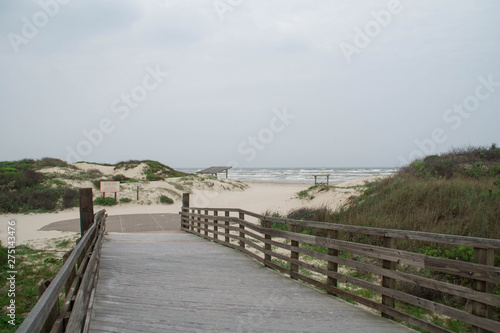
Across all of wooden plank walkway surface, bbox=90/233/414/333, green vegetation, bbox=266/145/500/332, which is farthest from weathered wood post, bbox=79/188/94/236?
green vegetation, bbox=266/145/500/332

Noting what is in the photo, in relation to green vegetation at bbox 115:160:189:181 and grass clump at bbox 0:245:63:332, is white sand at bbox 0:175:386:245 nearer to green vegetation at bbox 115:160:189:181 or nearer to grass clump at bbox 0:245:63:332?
grass clump at bbox 0:245:63:332

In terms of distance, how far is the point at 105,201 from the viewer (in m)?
21.8

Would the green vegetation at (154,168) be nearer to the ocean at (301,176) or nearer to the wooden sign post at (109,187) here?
the wooden sign post at (109,187)

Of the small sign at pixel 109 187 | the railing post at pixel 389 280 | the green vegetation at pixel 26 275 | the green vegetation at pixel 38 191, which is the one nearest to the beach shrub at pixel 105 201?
the green vegetation at pixel 38 191

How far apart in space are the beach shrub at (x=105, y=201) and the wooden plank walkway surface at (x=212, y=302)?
1599cm

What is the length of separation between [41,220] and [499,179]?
60.0ft

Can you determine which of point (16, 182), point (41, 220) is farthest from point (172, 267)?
point (16, 182)

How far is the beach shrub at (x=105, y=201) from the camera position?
70.8 feet

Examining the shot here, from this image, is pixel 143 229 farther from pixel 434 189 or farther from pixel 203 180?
pixel 203 180

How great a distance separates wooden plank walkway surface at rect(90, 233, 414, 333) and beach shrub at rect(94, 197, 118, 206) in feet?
52.5

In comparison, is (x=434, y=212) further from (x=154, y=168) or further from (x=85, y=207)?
(x=154, y=168)

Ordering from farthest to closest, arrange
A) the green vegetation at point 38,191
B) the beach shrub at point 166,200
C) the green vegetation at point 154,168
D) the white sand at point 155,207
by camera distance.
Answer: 1. the green vegetation at point 154,168
2. the beach shrub at point 166,200
3. the green vegetation at point 38,191
4. the white sand at point 155,207

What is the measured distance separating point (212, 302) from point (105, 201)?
1946 cm

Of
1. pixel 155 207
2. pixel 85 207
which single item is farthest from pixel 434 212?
pixel 155 207
